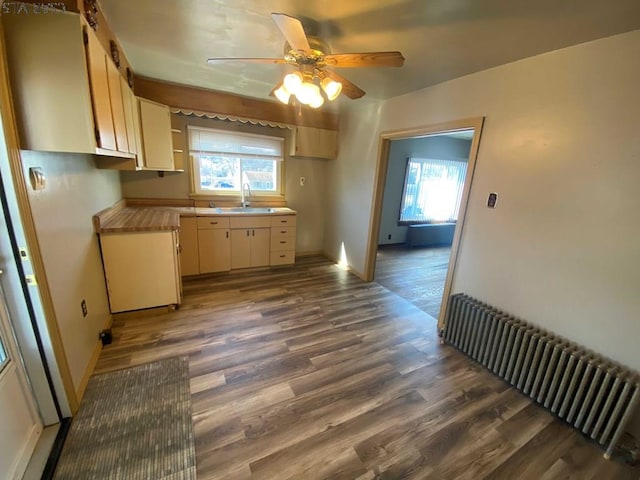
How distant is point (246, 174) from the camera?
13.4ft

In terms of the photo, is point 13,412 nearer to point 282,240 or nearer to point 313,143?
point 282,240

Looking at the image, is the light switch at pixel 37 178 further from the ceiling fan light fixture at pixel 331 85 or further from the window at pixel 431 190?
the window at pixel 431 190

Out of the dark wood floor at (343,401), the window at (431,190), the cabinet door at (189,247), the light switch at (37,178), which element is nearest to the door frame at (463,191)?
the dark wood floor at (343,401)

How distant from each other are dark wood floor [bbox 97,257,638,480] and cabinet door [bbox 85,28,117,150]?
166 cm

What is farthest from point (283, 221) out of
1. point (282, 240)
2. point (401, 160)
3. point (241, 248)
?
point (401, 160)

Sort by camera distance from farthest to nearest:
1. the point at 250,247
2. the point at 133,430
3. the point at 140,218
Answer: the point at 250,247, the point at 140,218, the point at 133,430

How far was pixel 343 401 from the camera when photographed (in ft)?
6.01

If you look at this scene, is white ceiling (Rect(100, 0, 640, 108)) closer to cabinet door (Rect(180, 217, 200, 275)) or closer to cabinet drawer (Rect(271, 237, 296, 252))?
cabinet door (Rect(180, 217, 200, 275))

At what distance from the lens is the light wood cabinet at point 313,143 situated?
4.04m

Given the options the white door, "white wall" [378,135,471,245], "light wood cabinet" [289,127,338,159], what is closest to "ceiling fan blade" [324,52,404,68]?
the white door

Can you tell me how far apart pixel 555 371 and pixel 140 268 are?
341 cm

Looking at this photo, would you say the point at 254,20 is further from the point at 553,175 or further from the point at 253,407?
the point at 253,407

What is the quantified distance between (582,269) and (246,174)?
3.88m

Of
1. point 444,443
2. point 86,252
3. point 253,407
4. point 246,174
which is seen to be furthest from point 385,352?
point 246,174
